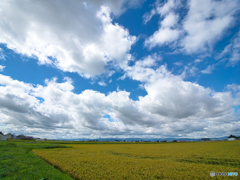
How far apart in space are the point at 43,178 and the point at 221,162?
89.3ft

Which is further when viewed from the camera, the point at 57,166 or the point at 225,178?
the point at 57,166

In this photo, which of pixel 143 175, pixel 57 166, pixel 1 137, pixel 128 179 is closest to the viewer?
pixel 128 179

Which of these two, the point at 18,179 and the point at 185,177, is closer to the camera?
the point at 18,179

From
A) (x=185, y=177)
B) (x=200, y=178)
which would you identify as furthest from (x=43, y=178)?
(x=200, y=178)

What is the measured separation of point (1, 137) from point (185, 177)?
119m

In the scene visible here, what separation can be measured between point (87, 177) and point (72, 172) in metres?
2.78

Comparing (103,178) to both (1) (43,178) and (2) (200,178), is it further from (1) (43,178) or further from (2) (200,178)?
(2) (200,178)

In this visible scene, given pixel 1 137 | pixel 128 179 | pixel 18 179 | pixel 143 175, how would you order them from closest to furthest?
1. pixel 18 179
2. pixel 128 179
3. pixel 143 175
4. pixel 1 137

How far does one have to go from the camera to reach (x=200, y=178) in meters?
12.7

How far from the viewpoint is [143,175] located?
45.1 feet

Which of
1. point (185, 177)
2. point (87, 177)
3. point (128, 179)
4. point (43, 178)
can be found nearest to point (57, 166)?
point (43, 178)

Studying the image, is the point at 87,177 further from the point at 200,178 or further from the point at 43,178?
the point at 200,178

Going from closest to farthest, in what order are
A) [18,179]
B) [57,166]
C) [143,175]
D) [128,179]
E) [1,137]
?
[18,179]
[128,179]
[143,175]
[57,166]
[1,137]

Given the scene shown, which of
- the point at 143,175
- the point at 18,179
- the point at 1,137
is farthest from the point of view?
the point at 1,137
